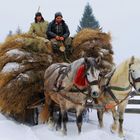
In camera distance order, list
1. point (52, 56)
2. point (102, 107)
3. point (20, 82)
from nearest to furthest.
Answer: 1. point (102, 107)
2. point (20, 82)
3. point (52, 56)

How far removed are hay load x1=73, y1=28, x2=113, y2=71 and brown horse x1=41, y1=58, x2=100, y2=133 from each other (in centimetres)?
77

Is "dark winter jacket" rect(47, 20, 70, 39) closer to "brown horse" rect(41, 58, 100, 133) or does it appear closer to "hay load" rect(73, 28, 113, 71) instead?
"hay load" rect(73, 28, 113, 71)

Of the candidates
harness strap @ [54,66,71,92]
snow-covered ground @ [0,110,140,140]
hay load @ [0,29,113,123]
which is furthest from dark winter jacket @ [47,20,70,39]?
snow-covered ground @ [0,110,140,140]

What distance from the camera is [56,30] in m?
10.4

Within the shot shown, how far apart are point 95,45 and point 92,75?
2.24 meters

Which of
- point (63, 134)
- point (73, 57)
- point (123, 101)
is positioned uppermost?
point (73, 57)

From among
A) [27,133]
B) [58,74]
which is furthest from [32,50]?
[27,133]

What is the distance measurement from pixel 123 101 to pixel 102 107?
46 centimetres

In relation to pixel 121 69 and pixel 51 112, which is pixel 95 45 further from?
pixel 51 112

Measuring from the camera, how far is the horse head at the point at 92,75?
7844 mm

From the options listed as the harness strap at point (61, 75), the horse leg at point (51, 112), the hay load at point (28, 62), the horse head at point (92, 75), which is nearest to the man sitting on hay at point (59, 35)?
the hay load at point (28, 62)

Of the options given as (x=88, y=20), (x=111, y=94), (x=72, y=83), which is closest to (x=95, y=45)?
(x=111, y=94)

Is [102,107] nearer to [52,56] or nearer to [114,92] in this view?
[114,92]

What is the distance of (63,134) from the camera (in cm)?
894
